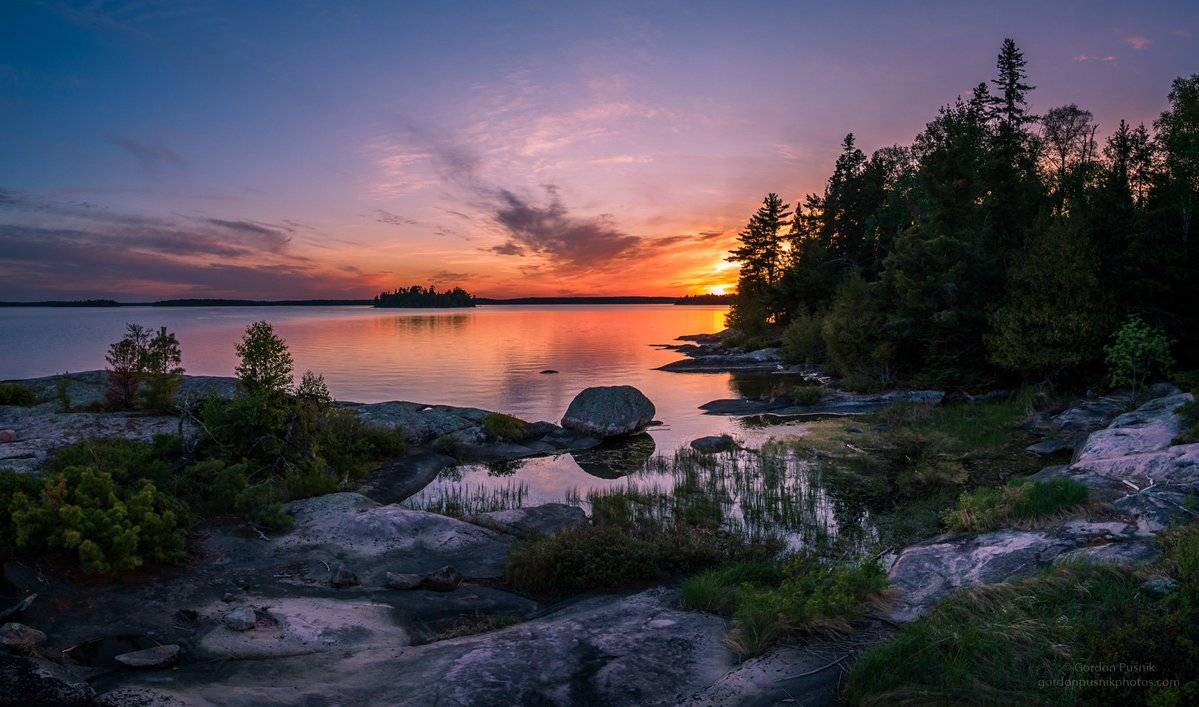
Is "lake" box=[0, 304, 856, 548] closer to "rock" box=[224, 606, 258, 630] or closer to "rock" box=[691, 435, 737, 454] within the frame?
"rock" box=[691, 435, 737, 454]

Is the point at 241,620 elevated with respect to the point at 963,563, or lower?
lower

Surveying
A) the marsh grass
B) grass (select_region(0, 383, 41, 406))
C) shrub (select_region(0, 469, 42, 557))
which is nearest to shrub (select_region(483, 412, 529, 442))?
the marsh grass

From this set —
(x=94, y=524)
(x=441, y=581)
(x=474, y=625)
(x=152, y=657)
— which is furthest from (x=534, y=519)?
(x=152, y=657)

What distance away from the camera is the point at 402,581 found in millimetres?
10758

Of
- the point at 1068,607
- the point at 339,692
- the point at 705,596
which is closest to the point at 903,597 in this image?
the point at 1068,607

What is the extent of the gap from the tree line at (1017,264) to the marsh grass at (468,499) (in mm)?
25636

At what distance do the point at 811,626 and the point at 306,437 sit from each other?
15.9 metres

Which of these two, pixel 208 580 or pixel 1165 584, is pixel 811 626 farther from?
pixel 208 580

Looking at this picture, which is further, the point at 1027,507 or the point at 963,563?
the point at 1027,507

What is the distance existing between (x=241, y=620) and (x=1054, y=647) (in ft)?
31.4

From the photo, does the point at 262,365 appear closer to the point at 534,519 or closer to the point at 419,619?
the point at 534,519

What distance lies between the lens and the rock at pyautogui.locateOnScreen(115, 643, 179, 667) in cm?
701

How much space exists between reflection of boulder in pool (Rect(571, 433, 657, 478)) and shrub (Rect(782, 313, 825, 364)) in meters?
28.8

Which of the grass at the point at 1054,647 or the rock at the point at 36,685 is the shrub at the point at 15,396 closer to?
Answer: the rock at the point at 36,685
